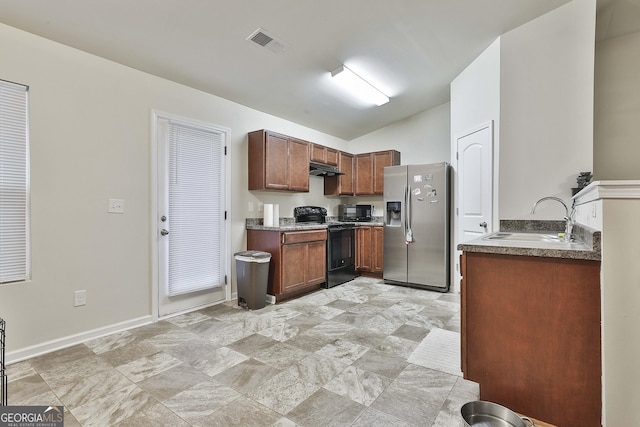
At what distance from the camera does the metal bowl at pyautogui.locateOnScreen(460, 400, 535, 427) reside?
1470 mm

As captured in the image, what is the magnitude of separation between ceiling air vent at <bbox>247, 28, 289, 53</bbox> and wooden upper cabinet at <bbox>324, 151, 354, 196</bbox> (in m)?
2.68

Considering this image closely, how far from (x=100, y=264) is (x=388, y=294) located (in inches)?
130

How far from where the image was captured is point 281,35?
2756mm

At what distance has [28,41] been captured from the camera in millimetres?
2291

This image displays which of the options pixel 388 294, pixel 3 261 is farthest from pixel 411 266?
pixel 3 261

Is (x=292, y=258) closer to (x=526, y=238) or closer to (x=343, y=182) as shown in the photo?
(x=343, y=182)

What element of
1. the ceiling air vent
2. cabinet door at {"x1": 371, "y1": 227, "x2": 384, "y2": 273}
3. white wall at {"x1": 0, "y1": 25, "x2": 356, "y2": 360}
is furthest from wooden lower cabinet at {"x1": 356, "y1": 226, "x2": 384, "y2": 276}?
white wall at {"x1": 0, "y1": 25, "x2": 356, "y2": 360}

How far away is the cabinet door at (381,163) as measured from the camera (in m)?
5.29

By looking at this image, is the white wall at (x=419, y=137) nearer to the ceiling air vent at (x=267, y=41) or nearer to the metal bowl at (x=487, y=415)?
the ceiling air vent at (x=267, y=41)

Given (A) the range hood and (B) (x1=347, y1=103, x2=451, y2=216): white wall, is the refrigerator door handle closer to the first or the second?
(B) (x1=347, y1=103, x2=451, y2=216): white wall

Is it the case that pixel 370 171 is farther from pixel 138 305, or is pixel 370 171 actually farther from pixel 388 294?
pixel 138 305

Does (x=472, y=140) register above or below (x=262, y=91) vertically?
below

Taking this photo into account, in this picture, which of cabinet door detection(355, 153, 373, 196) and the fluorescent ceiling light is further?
cabinet door detection(355, 153, 373, 196)

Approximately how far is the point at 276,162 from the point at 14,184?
2.49m
